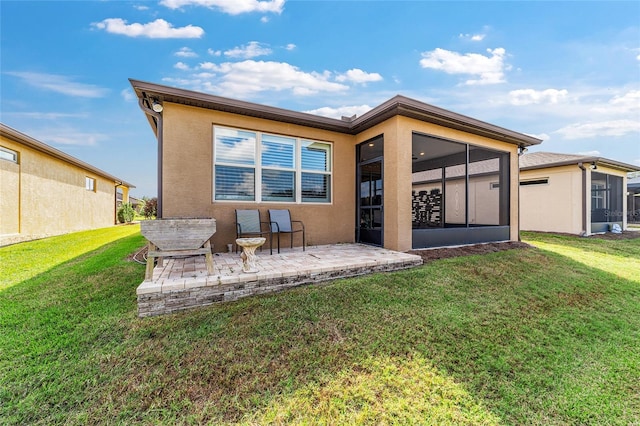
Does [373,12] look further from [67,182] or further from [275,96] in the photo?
[67,182]

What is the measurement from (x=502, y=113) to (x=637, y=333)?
11543mm

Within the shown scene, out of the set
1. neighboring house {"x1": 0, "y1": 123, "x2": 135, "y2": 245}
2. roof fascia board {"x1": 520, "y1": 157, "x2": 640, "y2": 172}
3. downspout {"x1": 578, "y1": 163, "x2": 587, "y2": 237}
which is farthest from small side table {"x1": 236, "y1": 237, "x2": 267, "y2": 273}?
downspout {"x1": 578, "y1": 163, "x2": 587, "y2": 237}

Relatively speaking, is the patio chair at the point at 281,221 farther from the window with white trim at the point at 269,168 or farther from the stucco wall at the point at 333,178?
the window with white trim at the point at 269,168

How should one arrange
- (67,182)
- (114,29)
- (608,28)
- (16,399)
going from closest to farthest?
(16,399), (114,29), (608,28), (67,182)

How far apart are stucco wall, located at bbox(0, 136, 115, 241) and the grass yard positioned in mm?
5696

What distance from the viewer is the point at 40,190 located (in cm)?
880

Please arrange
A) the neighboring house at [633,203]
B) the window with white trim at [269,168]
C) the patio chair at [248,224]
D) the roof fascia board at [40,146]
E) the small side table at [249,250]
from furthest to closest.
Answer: the neighboring house at [633,203]
the roof fascia board at [40,146]
the window with white trim at [269,168]
the patio chair at [248,224]
the small side table at [249,250]

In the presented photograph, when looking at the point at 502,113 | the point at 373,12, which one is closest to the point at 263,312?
the point at 373,12

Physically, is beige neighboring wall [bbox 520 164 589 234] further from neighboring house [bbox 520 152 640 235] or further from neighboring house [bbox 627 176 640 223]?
neighboring house [bbox 627 176 640 223]

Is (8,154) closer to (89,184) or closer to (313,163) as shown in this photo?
(89,184)

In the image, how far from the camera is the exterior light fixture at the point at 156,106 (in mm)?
4605

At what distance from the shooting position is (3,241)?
714 centimetres

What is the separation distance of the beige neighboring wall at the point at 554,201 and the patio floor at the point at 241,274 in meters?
9.62

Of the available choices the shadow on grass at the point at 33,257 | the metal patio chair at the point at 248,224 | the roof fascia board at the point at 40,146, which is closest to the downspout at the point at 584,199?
the metal patio chair at the point at 248,224
